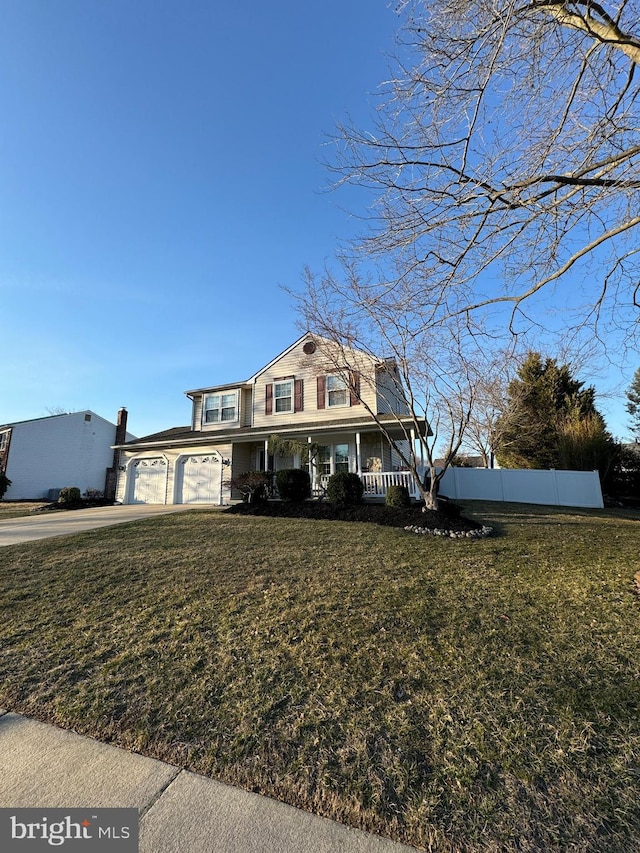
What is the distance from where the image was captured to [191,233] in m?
10.6

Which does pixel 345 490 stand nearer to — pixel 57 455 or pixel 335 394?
pixel 335 394

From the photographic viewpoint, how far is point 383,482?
13422mm

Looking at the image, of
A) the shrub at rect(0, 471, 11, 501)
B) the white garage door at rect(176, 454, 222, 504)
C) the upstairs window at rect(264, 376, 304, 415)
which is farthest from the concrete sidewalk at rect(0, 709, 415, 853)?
the shrub at rect(0, 471, 11, 501)

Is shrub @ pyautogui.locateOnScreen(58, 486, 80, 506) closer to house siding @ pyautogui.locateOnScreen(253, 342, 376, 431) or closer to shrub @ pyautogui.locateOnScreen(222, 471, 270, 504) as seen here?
house siding @ pyautogui.locateOnScreen(253, 342, 376, 431)

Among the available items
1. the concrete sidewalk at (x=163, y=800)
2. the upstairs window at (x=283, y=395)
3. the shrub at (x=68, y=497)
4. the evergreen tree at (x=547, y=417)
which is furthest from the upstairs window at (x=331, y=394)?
the concrete sidewalk at (x=163, y=800)

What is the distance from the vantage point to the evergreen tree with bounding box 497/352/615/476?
18.2m

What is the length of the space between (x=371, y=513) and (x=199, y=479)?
9886 millimetres

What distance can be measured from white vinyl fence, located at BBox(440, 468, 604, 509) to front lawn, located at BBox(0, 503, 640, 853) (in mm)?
10872

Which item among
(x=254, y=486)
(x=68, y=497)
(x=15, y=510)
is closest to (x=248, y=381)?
(x=254, y=486)

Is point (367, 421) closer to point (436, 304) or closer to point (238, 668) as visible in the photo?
point (436, 304)

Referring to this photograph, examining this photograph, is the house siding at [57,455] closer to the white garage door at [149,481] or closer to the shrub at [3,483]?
the shrub at [3,483]

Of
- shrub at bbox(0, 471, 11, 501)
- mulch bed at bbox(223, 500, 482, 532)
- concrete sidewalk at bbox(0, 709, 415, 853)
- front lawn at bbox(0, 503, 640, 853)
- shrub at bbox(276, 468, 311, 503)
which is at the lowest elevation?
concrete sidewalk at bbox(0, 709, 415, 853)

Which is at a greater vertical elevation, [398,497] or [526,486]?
[526,486]

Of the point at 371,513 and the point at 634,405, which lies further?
the point at 634,405
